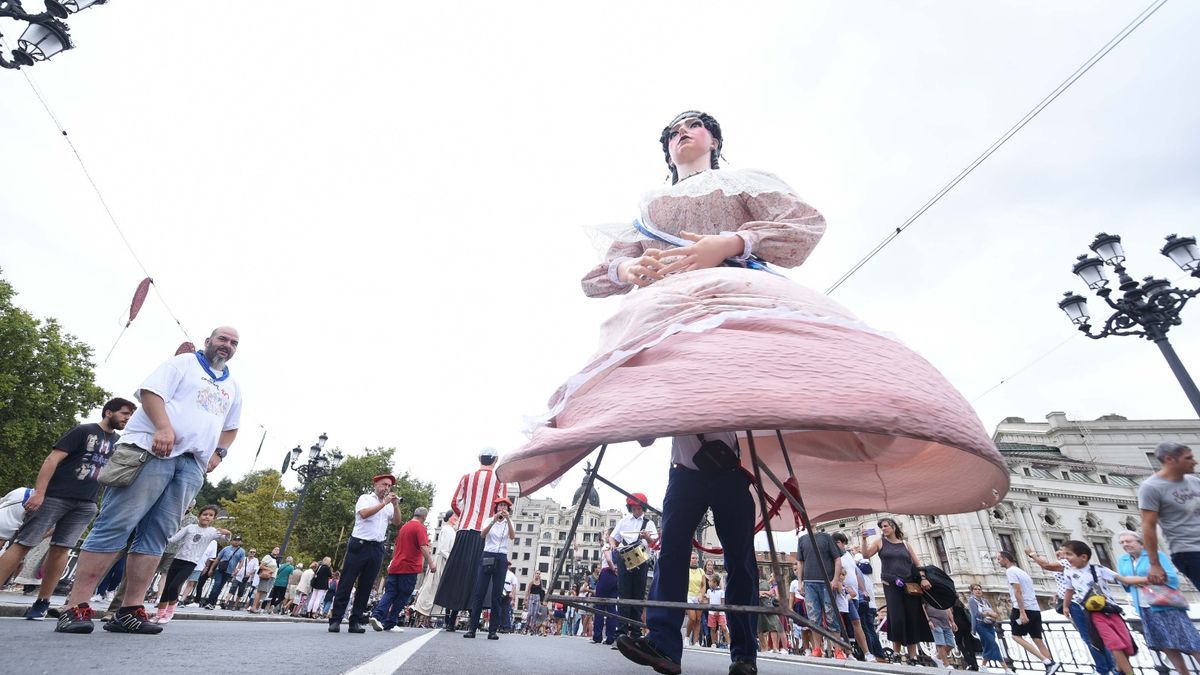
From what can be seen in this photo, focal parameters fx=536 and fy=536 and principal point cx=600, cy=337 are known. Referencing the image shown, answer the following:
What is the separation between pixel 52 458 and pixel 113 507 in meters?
2.15

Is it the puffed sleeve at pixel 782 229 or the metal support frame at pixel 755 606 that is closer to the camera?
the metal support frame at pixel 755 606

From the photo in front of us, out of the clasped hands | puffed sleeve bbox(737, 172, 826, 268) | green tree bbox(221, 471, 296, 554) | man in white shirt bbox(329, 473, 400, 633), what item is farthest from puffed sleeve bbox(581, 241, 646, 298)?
green tree bbox(221, 471, 296, 554)

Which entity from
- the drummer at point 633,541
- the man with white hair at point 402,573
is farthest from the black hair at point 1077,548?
the man with white hair at point 402,573

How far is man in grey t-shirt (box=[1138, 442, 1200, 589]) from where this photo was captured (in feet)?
14.4

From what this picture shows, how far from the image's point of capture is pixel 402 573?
663cm

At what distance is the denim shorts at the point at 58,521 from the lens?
4.51 m

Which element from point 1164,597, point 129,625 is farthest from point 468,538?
point 1164,597

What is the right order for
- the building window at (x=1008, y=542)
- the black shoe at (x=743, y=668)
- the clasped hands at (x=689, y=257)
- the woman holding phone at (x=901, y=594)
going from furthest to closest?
the building window at (x=1008, y=542) → the woman holding phone at (x=901, y=594) → the clasped hands at (x=689, y=257) → the black shoe at (x=743, y=668)

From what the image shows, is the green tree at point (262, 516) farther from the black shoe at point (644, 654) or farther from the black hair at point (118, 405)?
the black shoe at point (644, 654)

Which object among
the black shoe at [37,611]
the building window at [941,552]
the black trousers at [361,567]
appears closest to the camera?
the black shoe at [37,611]

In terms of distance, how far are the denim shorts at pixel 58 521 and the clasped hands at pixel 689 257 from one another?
207 inches

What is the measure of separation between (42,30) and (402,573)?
7.37 metres

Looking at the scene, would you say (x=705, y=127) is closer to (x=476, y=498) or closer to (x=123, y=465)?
(x=123, y=465)

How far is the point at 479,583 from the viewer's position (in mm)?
6770
